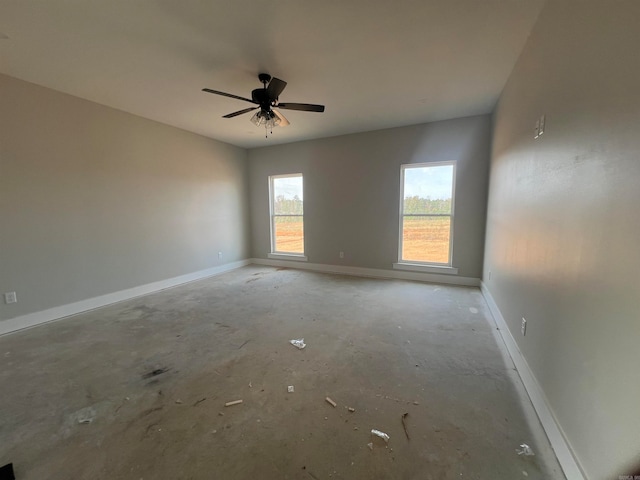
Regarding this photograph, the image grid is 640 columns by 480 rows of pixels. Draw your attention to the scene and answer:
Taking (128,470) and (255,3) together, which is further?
(255,3)

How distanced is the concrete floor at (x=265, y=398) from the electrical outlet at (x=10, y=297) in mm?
481

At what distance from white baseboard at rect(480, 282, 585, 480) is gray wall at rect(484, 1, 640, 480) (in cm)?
6

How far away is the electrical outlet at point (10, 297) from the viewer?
2.81 metres

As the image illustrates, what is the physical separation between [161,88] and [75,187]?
5.64 feet

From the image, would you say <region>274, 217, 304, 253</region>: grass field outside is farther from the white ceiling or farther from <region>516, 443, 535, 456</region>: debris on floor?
<region>516, 443, 535, 456</region>: debris on floor

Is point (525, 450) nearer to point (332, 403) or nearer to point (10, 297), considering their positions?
point (332, 403)

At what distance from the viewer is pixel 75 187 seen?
10.9 ft

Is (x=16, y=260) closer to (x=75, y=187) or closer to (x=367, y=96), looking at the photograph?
(x=75, y=187)

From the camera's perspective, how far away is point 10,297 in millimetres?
2834

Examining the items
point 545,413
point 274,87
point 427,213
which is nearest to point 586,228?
point 545,413

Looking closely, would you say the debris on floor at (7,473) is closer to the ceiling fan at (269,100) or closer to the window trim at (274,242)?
the ceiling fan at (269,100)

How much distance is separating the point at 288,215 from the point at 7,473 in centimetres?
503

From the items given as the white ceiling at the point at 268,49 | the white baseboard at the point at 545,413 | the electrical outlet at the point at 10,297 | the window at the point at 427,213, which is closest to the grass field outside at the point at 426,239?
the window at the point at 427,213

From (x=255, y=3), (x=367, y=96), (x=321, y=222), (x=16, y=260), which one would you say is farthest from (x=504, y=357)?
(x=16, y=260)
